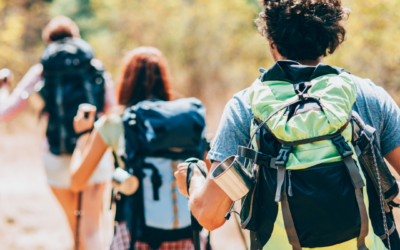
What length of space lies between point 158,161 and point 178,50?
31.1 feet

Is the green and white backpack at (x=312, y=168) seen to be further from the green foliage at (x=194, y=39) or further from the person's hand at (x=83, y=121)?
the green foliage at (x=194, y=39)

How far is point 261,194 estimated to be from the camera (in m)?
1.22

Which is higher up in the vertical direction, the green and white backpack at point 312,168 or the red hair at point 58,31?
the red hair at point 58,31

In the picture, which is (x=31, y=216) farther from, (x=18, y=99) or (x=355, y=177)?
(x=355, y=177)

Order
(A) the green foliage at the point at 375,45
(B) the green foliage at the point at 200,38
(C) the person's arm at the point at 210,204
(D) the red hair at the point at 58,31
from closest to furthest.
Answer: (C) the person's arm at the point at 210,204, (D) the red hair at the point at 58,31, (A) the green foliage at the point at 375,45, (B) the green foliage at the point at 200,38

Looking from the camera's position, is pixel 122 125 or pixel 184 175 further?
pixel 122 125

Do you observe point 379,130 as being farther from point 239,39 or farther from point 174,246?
point 239,39

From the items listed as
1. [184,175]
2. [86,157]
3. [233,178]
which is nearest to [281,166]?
[233,178]

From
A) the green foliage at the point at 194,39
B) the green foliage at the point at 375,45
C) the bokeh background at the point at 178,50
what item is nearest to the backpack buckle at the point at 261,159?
the green foliage at the point at 375,45

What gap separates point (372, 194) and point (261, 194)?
351 millimetres

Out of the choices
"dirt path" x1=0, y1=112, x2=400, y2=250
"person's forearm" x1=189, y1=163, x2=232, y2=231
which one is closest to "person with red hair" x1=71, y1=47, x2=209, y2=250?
"person's forearm" x1=189, y1=163, x2=232, y2=231

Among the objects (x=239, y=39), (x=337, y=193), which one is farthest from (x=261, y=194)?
(x=239, y=39)

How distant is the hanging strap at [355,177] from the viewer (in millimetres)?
1107

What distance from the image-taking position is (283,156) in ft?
3.71
